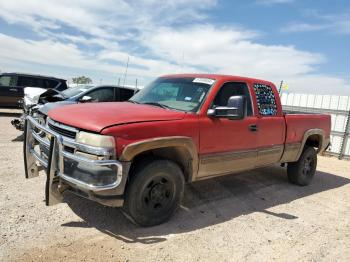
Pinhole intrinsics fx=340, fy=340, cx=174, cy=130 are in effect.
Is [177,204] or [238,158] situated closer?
[177,204]

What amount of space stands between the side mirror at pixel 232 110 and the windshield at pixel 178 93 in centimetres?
25

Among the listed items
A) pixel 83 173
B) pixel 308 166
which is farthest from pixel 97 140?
pixel 308 166

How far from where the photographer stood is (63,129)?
393cm

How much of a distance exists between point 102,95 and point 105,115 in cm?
593

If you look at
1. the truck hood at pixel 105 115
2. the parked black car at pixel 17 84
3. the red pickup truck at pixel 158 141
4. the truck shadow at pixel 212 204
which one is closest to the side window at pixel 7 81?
the parked black car at pixel 17 84

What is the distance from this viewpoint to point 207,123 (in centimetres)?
452

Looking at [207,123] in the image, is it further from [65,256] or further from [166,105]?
[65,256]

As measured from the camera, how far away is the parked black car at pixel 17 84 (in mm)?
15548

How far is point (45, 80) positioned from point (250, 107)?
1270 cm

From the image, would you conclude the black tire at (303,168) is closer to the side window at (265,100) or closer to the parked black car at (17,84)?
the side window at (265,100)

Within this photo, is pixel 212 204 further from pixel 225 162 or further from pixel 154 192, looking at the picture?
pixel 154 192

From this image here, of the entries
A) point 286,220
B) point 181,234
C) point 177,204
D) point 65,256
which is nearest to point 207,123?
point 177,204

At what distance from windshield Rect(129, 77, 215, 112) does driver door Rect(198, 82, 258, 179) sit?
0.23 m

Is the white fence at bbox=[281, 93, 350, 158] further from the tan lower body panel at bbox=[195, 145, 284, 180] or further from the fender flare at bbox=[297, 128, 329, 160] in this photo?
the tan lower body panel at bbox=[195, 145, 284, 180]
